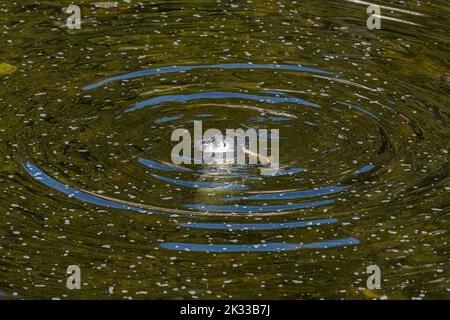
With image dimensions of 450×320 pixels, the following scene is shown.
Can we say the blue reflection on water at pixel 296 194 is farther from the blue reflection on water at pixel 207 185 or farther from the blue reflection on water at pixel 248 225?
the blue reflection on water at pixel 248 225

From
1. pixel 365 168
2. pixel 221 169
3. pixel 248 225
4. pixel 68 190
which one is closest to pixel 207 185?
pixel 221 169

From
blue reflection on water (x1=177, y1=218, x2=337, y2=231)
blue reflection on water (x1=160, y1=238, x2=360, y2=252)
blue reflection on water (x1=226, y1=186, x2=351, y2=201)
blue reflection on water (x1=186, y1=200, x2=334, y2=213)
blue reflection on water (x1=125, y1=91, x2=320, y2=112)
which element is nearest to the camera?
blue reflection on water (x1=160, y1=238, x2=360, y2=252)

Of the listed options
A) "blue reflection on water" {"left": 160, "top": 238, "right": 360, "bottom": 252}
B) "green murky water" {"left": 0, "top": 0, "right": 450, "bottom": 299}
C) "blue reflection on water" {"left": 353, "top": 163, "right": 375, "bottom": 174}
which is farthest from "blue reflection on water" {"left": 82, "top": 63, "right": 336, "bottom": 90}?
"blue reflection on water" {"left": 160, "top": 238, "right": 360, "bottom": 252}

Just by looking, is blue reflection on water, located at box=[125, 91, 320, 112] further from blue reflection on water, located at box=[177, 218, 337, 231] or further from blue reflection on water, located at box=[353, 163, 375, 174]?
blue reflection on water, located at box=[177, 218, 337, 231]

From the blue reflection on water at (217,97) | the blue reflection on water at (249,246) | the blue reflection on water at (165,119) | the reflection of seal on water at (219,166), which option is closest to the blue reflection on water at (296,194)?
the reflection of seal on water at (219,166)

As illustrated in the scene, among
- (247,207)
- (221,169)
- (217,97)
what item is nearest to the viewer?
(247,207)

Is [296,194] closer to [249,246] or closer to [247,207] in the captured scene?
[247,207]
